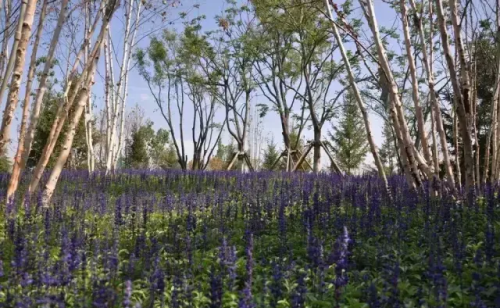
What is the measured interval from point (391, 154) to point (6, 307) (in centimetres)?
4626

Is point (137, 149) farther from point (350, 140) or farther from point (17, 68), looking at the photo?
point (17, 68)

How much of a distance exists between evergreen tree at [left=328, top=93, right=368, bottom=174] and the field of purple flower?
30.4 meters

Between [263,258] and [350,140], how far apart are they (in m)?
35.4

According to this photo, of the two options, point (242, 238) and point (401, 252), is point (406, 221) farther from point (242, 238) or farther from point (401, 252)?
point (242, 238)

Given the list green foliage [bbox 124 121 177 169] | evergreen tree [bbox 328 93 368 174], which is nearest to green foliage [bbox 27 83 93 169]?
green foliage [bbox 124 121 177 169]

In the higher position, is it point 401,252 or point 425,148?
point 425,148

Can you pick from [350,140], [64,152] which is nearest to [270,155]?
[350,140]

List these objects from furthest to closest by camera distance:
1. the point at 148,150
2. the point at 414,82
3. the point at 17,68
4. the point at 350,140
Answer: the point at 148,150 < the point at 350,140 < the point at 414,82 < the point at 17,68

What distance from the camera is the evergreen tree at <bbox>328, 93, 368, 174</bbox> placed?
37312 mm

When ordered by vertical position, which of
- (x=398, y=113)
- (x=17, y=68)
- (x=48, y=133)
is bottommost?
(x=398, y=113)

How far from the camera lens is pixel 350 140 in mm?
38812

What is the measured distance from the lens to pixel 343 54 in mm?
7820

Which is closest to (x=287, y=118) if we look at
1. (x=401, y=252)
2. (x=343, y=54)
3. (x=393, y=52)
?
(x=393, y=52)

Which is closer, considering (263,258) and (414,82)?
(263,258)
